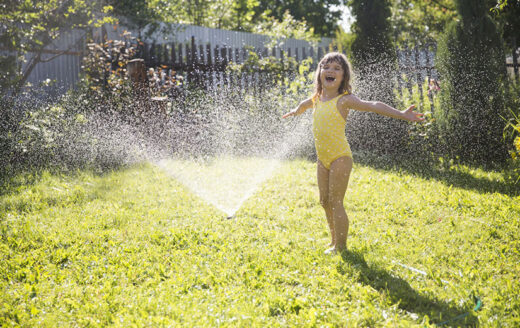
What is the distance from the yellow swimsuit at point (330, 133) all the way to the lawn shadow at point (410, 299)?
2.71 ft

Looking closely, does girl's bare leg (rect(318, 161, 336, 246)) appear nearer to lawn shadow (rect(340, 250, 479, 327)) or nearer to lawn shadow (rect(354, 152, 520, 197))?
lawn shadow (rect(340, 250, 479, 327))

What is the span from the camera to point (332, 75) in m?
3.42

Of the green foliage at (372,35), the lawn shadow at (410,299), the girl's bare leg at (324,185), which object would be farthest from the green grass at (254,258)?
the green foliage at (372,35)

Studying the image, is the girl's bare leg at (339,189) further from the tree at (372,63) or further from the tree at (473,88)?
the tree at (372,63)

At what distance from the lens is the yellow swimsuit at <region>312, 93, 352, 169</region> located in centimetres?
339

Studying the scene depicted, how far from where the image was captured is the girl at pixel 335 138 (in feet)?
11.1

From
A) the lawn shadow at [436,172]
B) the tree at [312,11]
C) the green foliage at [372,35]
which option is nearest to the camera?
the lawn shadow at [436,172]

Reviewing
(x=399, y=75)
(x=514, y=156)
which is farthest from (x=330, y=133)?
(x=399, y=75)

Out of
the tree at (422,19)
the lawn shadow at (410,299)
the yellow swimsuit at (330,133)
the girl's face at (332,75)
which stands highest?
the tree at (422,19)

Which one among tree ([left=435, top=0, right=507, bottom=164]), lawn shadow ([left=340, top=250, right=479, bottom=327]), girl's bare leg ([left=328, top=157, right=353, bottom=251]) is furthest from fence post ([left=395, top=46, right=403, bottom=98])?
lawn shadow ([left=340, top=250, right=479, bottom=327])

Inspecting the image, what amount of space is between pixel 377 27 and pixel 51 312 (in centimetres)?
731

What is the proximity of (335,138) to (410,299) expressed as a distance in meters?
1.30

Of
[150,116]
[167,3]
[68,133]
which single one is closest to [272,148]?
[150,116]

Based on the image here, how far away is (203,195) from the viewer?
5191 millimetres
